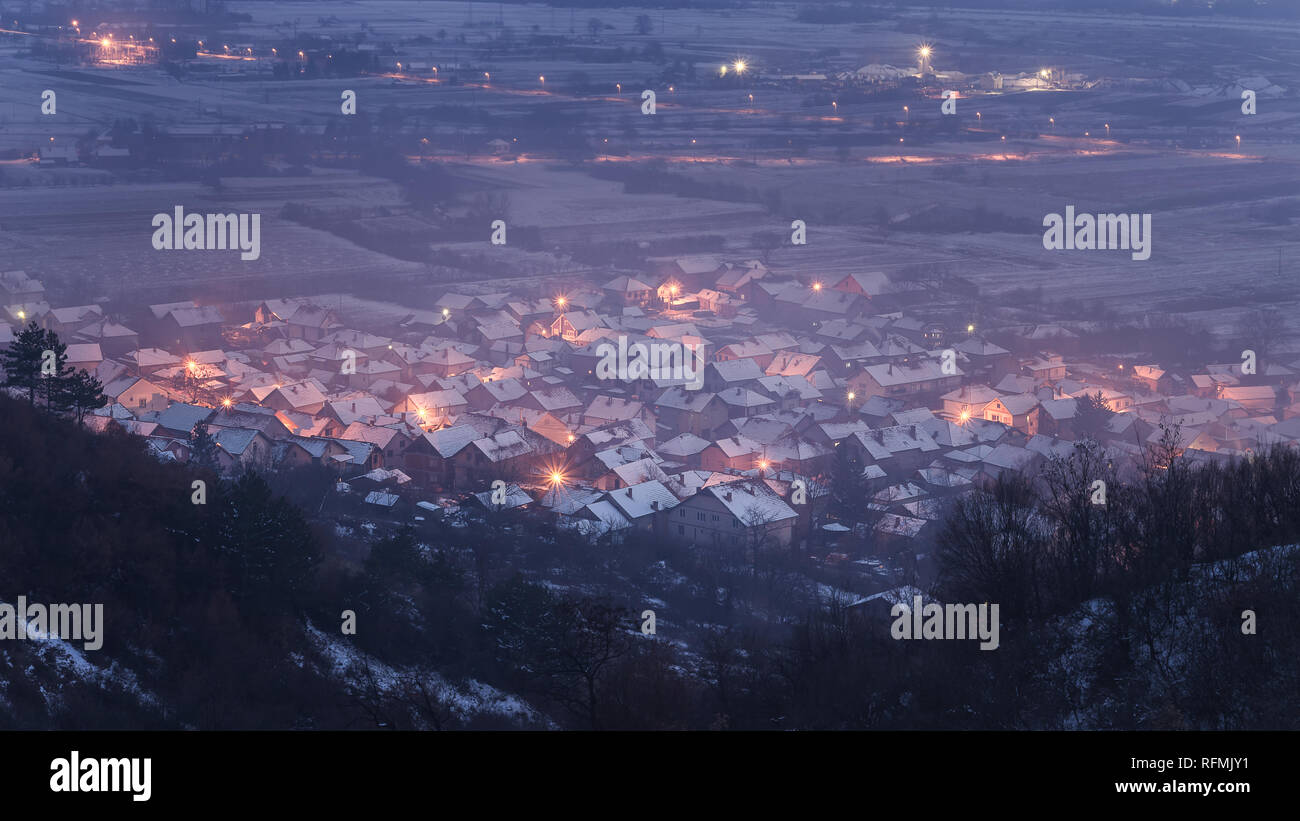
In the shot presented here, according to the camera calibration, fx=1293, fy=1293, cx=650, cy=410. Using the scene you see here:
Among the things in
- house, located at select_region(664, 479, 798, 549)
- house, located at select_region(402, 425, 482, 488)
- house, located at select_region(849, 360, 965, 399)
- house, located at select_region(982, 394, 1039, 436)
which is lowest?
house, located at select_region(664, 479, 798, 549)

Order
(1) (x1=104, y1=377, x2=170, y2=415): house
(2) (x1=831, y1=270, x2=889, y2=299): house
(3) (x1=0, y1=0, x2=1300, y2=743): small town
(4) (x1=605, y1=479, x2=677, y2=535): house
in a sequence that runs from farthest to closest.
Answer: (2) (x1=831, y1=270, x2=889, y2=299): house
(1) (x1=104, y1=377, x2=170, y2=415): house
(4) (x1=605, y1=479, x2=677, y2=535): house
(3) (x1=0, y1=0, x2=1300, y2=743): small town

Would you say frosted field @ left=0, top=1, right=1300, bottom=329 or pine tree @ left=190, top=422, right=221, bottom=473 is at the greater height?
frosted field @ left=0, top=1, right=1300, bottom=329

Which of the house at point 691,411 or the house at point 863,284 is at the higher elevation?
the house at point 863,284

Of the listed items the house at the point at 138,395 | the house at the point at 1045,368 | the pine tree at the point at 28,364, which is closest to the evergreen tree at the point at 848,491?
the house at the point at 1045,368

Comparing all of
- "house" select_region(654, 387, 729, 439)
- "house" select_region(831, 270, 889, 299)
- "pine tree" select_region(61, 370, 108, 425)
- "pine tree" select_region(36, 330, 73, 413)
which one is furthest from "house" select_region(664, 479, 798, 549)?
"house" select_region(831, 270, 889, 299)

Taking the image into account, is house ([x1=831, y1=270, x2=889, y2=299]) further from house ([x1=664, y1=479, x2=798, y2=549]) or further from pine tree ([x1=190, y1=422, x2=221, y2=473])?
pine tree ([x1=190, y1=422, x2=221, y2=473])

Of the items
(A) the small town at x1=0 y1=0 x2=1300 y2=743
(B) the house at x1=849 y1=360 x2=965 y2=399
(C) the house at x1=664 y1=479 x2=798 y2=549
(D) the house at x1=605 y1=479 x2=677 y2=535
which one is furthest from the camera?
(B) the house at x1=849 y1=360 x2=965 y2=399

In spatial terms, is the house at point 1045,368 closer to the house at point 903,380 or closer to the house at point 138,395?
the house at point 903,380
